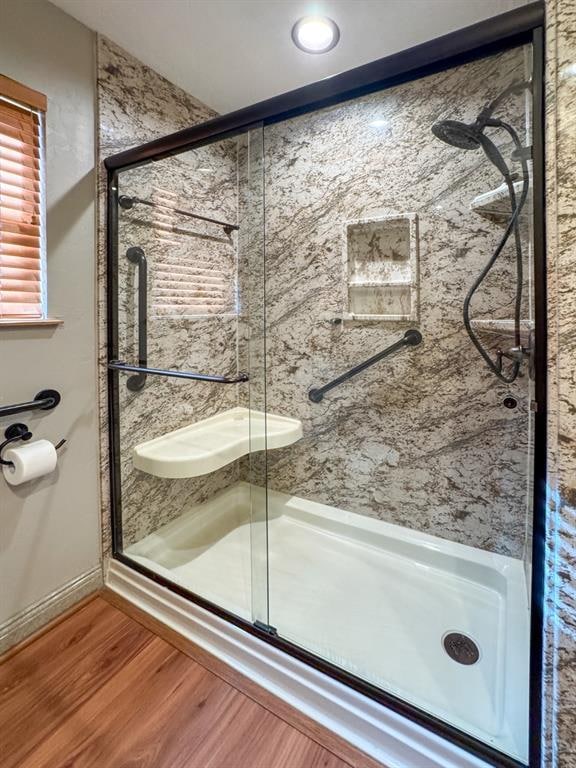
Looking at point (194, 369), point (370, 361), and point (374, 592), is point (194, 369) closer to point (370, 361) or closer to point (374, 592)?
point (370, 361)

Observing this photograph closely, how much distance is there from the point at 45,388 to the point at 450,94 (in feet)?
6.59

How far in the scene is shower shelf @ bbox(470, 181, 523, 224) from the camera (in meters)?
1.31

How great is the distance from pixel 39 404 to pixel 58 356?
0.65 ft

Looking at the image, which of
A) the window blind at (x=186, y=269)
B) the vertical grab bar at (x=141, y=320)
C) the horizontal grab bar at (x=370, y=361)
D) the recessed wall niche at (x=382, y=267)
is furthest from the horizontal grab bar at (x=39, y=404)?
the recessed wall niche at (x=382, y=267)

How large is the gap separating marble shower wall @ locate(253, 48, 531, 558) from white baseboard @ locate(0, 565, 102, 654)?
0.99m

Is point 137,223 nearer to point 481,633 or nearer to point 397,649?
point 397,649

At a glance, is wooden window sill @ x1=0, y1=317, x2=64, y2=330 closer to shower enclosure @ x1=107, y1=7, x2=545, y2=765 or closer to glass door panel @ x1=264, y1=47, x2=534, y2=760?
shower enclosure @ x1=107, y1=7, x2=545, y2=765

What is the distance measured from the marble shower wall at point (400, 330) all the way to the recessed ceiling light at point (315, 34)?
0.24m

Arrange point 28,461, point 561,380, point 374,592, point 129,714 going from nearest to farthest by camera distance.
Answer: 1. point 561,380
2. point 129,714
3. point 28,461
4. point 374,592

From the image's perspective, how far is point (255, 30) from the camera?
4.79ft

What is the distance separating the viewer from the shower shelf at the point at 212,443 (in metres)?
1.70

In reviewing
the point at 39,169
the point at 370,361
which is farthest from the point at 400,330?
the point at 39,169

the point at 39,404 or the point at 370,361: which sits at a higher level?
the point at 370,361

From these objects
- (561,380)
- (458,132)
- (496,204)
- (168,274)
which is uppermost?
(458,132)
